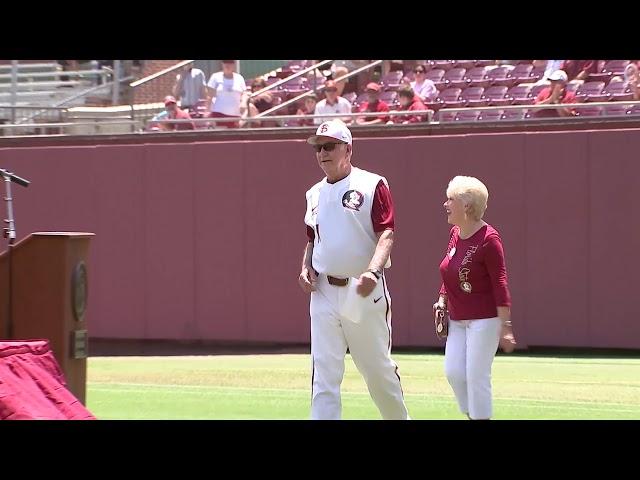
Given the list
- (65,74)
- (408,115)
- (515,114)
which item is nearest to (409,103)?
(408,115)

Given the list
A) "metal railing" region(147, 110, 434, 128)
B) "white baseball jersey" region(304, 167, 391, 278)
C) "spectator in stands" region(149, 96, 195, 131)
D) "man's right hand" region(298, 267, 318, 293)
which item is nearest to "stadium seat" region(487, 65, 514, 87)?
"metal railing" region(147, 110, 434, 128)

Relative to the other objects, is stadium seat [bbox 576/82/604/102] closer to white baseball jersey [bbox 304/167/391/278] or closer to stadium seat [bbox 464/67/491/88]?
stadium seat [bbox 464/67/491/88]

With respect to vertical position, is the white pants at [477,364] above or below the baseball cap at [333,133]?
below

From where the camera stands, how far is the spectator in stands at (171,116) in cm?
1759

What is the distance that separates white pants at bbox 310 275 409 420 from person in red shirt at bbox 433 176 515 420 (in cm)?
44

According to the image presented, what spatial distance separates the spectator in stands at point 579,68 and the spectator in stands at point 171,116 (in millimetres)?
5450

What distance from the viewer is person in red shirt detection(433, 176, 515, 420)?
7781 mm

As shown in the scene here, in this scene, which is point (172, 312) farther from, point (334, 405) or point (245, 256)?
point (334, 405)

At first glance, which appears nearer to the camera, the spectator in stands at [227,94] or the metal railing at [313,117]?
the metal railing at [313,117]

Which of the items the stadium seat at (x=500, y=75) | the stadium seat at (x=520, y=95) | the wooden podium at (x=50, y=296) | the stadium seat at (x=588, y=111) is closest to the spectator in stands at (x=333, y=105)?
the stadium seat at (x=520, y=95)

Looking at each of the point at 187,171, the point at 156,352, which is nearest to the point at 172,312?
the point at 156,352

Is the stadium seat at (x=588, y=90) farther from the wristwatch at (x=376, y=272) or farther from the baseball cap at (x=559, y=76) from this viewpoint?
the wristwatch at (x=376, y=272)

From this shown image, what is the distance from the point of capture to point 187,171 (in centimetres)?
1695

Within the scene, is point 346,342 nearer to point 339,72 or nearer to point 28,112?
point 339,72
